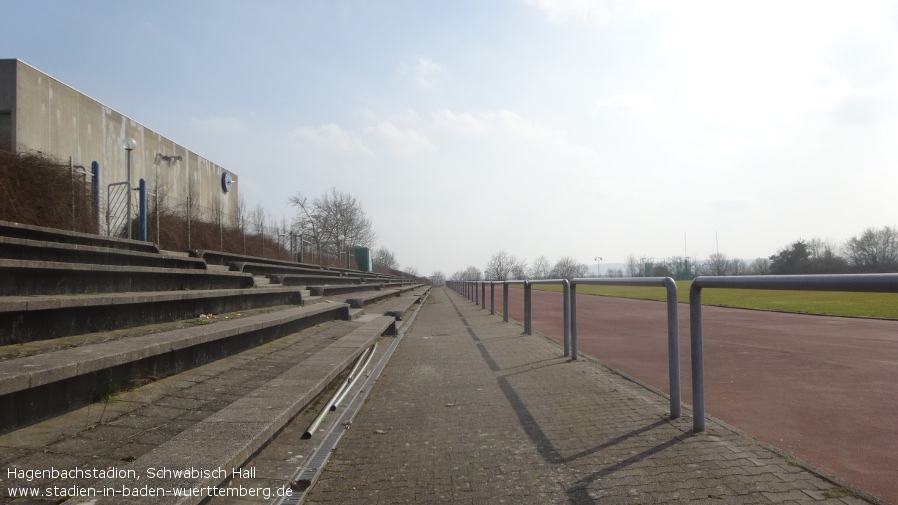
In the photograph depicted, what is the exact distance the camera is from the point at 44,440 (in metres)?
3.01

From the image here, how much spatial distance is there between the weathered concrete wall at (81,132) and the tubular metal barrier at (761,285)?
11452 mm

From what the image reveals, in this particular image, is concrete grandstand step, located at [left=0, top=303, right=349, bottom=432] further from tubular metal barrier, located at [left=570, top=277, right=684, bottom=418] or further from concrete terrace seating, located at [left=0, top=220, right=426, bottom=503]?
tubular metal barrier, located at [left=570, top=277, right=684, bottom=418]

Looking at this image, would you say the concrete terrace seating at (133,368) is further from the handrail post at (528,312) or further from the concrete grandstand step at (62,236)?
the handrail post at (528,312)

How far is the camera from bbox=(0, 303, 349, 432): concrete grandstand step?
304 cm

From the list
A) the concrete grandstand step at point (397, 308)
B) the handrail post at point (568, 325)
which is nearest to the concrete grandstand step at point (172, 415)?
the handrail post at point (568, 325)

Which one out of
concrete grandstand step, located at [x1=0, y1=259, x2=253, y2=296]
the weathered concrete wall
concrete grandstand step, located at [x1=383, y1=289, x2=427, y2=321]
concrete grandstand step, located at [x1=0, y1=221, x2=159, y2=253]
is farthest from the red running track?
the weathered concrete wall

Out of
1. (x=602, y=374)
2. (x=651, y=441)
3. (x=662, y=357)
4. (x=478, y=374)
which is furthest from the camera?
(x=662, y=357)

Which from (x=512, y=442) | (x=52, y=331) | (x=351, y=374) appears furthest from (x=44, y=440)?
(x=351, y=374)

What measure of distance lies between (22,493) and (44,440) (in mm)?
637

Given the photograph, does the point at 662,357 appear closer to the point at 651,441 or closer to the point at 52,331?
the point at 651,441

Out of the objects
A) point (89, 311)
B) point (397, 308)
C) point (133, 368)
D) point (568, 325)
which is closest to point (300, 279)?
point (397, 308)

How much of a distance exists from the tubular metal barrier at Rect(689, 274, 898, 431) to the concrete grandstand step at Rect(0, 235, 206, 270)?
20.0 feet

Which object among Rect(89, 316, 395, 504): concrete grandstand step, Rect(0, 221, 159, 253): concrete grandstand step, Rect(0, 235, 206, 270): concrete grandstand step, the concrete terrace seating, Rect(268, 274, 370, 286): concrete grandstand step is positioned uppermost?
Rect(0, 221, 159, 253): concrete grandstand step

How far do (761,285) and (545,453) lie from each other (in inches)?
68.3
